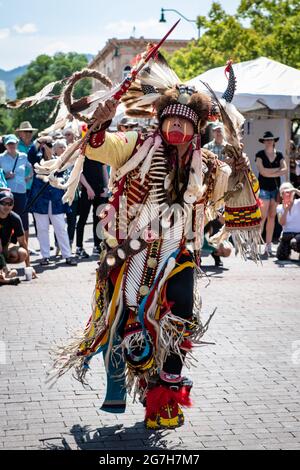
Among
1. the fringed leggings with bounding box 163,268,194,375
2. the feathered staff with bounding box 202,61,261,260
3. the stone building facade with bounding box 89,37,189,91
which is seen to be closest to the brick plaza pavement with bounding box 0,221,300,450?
the fringed leggings with bounding box 163,268,194,375

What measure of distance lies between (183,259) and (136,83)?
110 cm

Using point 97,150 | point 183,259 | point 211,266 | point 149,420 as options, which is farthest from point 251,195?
point 211,266

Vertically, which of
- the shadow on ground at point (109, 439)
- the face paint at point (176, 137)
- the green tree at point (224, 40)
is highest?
the green tree at point (224, 40)

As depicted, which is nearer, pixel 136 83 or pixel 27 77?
pixel 136 83

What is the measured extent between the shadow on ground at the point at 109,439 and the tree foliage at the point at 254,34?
24384 millimetres

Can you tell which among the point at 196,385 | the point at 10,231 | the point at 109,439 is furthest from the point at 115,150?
the point at 10,231

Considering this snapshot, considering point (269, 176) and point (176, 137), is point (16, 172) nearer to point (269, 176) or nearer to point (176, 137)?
point (269, 176)

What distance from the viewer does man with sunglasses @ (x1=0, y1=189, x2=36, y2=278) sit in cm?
970

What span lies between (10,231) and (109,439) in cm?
595

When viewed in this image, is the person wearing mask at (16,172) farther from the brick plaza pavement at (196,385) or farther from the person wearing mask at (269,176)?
the person wearing mask at (269,176)

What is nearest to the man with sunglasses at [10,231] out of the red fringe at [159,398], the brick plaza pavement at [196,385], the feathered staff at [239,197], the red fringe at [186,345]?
the brick plaza pavement at [196,385]

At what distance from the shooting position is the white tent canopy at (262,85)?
1345cm

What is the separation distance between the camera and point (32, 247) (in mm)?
13211

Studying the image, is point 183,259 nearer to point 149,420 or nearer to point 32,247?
point 149,420
